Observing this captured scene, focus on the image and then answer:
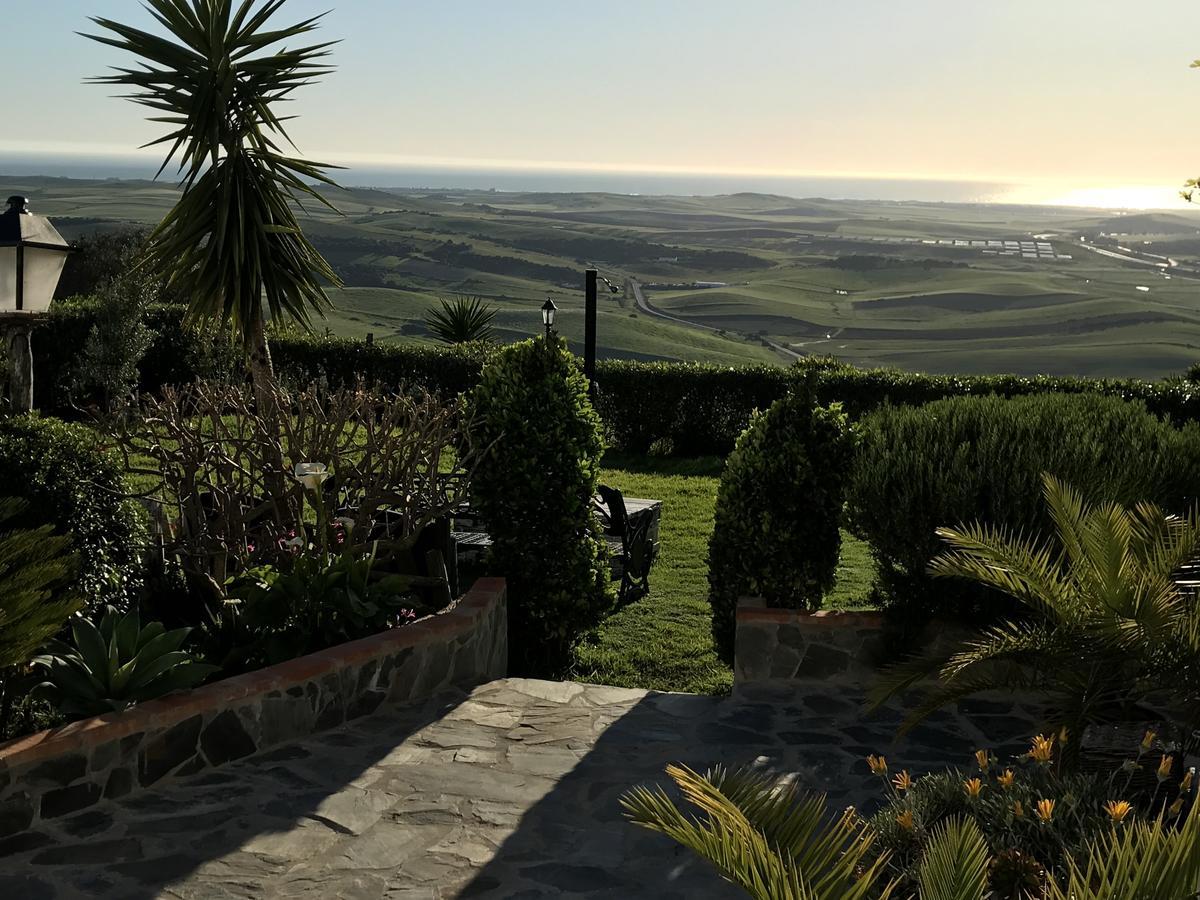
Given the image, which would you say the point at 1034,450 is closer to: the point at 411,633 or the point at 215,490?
the point at 411,633

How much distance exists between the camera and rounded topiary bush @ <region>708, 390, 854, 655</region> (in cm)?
614

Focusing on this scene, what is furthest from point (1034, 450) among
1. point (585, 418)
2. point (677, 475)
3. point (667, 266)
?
point (667, 266)

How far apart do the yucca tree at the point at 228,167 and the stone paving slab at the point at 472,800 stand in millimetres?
5635

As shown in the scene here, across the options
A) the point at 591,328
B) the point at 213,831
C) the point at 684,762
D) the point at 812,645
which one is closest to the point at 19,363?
the point at 213,831

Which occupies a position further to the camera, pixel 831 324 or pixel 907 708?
pixel 831 324

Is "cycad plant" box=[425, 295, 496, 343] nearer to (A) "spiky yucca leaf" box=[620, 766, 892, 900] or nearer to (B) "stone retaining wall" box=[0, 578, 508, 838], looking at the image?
(B) "stone retaining wall" box=[0, 578, 508, 838]

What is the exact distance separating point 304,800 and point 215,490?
2.54 meters

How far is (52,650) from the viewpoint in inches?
192

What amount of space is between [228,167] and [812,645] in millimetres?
7105

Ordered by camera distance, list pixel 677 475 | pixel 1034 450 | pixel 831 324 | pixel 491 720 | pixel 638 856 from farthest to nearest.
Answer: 1. pixel 831 324
2. pixel 677 475
3. pixel 1034 450
4. pixel 491 720
5. pixel 638 856

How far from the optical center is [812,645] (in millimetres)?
5980

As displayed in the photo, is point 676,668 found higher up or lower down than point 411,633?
lower down

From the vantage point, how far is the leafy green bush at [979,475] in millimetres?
5754

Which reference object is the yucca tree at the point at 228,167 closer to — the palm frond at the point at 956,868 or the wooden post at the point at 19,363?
the wooden post at the point at 19,363
